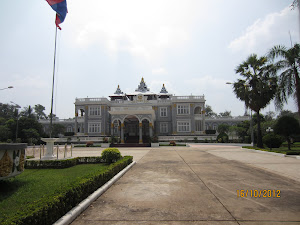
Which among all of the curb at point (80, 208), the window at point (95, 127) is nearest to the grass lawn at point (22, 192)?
the curb at point (80, 208)

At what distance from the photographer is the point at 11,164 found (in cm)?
629

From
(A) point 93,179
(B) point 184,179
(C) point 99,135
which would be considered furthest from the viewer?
(C) point 99,135

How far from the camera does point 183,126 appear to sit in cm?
4312

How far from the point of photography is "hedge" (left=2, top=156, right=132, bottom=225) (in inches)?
134

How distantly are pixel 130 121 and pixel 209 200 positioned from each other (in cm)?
3839

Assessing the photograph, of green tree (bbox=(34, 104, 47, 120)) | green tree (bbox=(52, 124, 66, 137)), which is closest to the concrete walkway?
green tree (bbox=(52, 124, 66, 137))

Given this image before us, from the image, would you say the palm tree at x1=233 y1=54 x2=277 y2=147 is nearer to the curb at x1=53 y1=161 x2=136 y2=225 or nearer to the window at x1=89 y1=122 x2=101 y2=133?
the curb at x1=53 y1=161 x2=136 y2=225

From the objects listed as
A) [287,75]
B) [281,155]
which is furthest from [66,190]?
[287,75]

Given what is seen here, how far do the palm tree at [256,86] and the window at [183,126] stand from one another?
17865mm

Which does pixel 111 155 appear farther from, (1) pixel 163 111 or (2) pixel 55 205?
(1) pixel 163 111

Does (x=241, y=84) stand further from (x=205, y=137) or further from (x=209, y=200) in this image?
(x=209, y=200)

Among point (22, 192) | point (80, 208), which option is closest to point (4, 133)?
point (22, 192)
